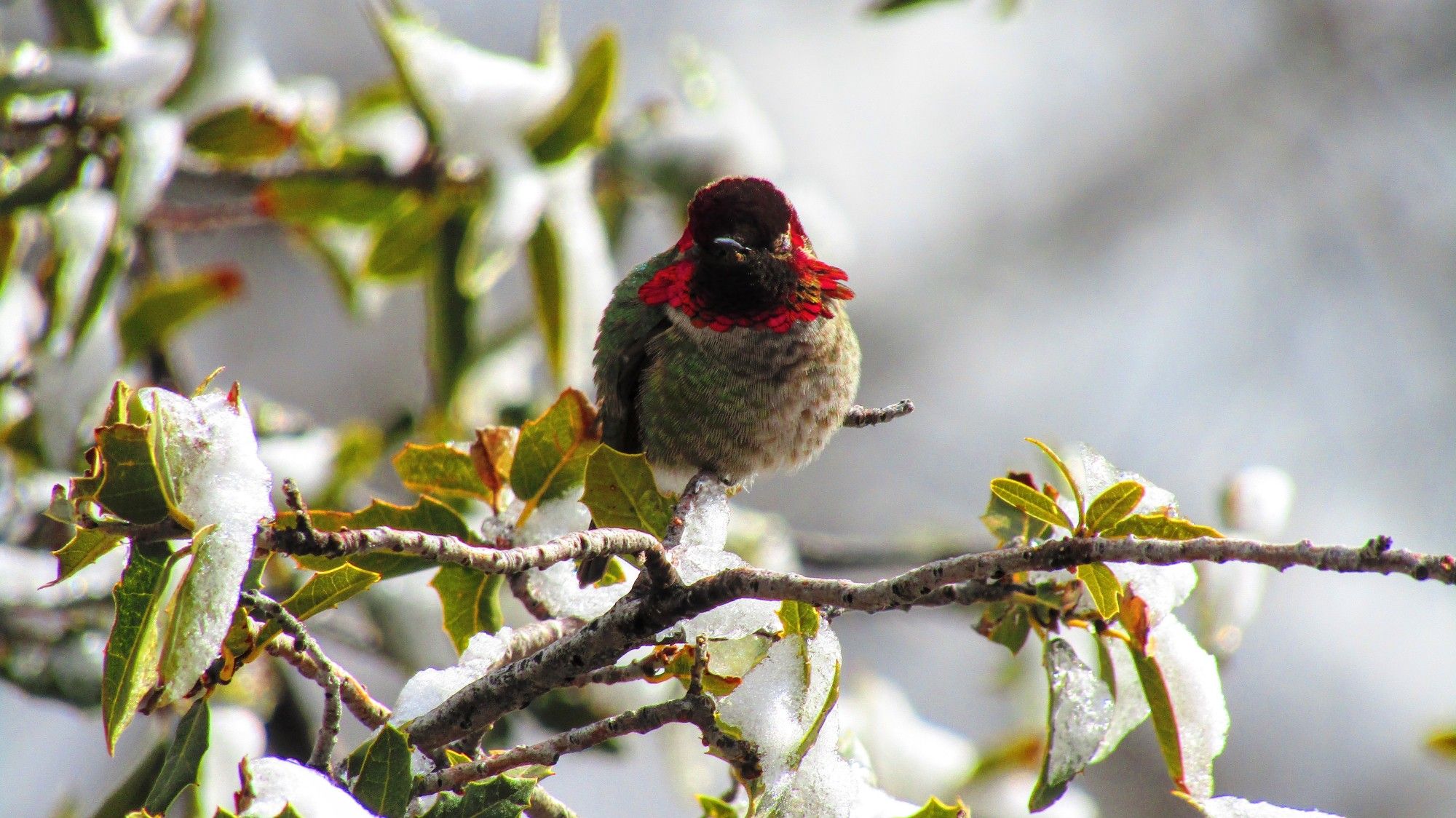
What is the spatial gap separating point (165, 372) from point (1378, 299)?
6.24 meters

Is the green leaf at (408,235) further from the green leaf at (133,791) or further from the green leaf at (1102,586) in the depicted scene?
the green leaf at (1102,586)

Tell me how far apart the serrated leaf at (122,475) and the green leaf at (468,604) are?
0.50 m

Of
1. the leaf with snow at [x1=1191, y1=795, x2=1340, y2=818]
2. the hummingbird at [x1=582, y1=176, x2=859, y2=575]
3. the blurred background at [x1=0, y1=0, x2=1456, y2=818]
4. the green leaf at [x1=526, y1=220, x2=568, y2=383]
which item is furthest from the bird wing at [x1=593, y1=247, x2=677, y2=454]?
the blurred background at [x1=0, y1=0, x2=1456, y2=818]

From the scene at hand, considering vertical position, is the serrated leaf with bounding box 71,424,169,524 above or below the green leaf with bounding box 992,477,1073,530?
below

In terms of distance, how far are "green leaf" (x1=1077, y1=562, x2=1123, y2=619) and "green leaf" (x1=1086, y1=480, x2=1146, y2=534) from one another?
0.04 m

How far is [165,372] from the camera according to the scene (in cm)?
321

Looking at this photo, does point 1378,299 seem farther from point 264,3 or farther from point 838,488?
point 264,3

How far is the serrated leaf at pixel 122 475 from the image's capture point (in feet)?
3.31

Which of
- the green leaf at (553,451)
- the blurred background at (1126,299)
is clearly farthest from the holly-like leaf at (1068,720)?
the blurred background at (1126,299)

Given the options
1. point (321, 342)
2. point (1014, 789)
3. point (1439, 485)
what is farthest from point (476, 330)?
point (1439, 485)

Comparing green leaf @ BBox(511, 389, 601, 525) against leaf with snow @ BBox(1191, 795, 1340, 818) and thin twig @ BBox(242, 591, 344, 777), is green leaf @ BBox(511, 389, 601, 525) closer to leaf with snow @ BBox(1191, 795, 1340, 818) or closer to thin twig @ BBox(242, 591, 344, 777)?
thin twig @ BBox(242, 591, 344, 777)

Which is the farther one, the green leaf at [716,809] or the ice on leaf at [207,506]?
the green leaf at [716,809]

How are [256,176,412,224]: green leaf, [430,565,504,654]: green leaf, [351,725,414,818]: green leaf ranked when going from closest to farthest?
[351,725,414,818]: green leaf → [430,565,504,654]: green leaf → [256,176,412,224]: green leaf

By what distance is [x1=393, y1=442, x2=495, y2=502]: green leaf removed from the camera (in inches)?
61.4
